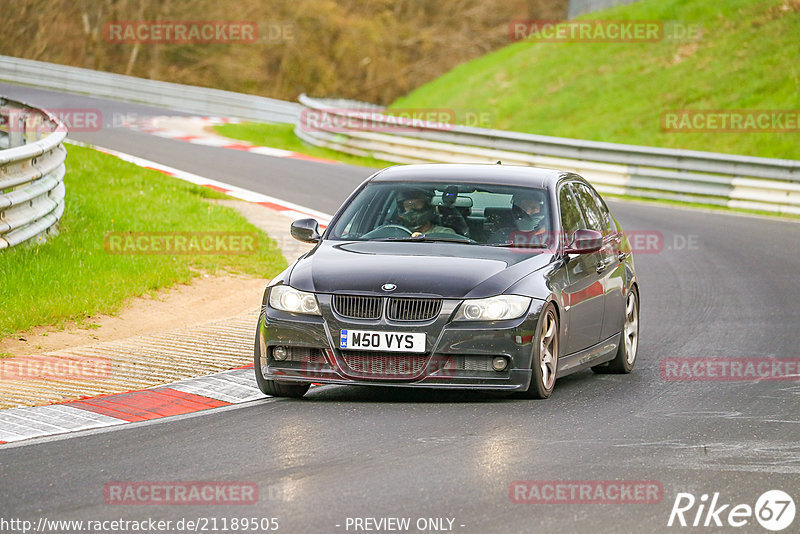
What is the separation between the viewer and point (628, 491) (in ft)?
21.2

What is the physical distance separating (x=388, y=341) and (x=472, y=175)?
202 cm

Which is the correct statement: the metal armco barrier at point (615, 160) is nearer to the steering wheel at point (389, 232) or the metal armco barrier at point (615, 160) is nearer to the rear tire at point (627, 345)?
the rear tire at point (627, 345)

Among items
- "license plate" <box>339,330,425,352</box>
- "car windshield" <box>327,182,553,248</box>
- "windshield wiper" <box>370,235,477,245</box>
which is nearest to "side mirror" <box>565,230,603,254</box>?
"car windshield" <box>327,182,553,248</box>

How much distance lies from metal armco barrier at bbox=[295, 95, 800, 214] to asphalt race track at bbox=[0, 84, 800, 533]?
14.0 meters

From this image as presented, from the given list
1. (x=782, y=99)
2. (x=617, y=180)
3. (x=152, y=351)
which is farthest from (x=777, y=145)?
(x=152, y=351)

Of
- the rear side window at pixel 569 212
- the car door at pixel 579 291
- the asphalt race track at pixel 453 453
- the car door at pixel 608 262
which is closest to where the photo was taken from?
the asphalt race track at pixel 453 453

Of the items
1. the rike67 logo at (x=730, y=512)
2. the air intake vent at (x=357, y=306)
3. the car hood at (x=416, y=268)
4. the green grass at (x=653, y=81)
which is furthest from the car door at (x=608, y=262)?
the green grass at (x=653, y=81)

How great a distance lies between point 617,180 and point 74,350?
1751 centimetres

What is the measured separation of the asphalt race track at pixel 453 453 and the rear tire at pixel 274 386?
0.27ft

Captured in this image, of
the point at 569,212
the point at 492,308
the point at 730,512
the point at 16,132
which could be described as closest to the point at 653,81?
the point at 16,132

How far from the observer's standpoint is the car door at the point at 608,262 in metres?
10.1

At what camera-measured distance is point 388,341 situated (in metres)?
8.34

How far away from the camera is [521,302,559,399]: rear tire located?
8555 millimetres

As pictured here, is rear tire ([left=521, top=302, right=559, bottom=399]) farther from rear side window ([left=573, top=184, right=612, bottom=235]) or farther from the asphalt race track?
rear side window ([left=573, top=184, right=612, bottom=235])
